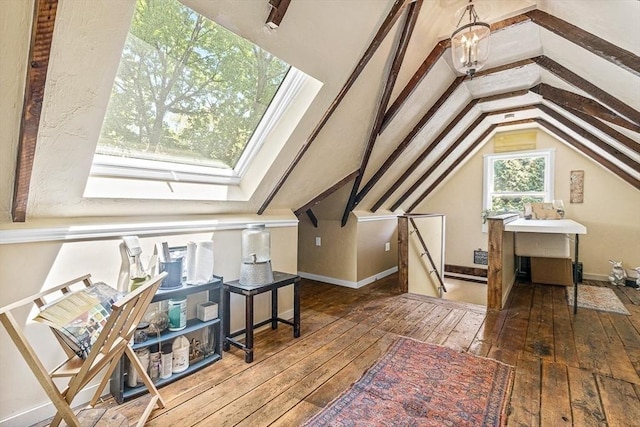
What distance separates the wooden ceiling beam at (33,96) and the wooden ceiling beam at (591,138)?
4.92m

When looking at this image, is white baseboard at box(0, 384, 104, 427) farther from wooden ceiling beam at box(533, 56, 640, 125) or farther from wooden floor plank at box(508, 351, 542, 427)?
wooden ceiling beam at box(533, 56, 640, 125)

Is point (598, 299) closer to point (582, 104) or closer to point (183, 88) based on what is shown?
point (582, 104)

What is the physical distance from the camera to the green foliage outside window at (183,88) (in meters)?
1.46

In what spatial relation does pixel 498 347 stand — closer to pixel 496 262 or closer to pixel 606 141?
pixel 496 262

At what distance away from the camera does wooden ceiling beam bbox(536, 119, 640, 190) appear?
4020mm

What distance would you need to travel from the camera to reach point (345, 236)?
13.8 ft

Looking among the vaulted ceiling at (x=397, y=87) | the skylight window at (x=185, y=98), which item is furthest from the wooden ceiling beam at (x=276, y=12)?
the skylight window at (x=185, y=98)

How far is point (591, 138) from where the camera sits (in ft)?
12.2

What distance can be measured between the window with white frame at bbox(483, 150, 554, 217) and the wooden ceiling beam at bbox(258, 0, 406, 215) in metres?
4.13

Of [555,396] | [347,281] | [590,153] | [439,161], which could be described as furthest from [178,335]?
[590,153]

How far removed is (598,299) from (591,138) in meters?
2.00

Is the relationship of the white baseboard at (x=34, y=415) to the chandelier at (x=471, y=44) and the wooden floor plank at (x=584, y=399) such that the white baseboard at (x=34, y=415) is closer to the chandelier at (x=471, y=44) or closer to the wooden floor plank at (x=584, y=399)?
the wooden floor plank at (x=584, y=399)

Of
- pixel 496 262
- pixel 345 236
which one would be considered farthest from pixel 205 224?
pixel 496 262

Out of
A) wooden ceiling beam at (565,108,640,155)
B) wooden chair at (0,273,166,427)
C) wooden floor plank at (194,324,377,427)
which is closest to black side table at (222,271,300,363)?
wooden floor plank at (194,324,377,427)
